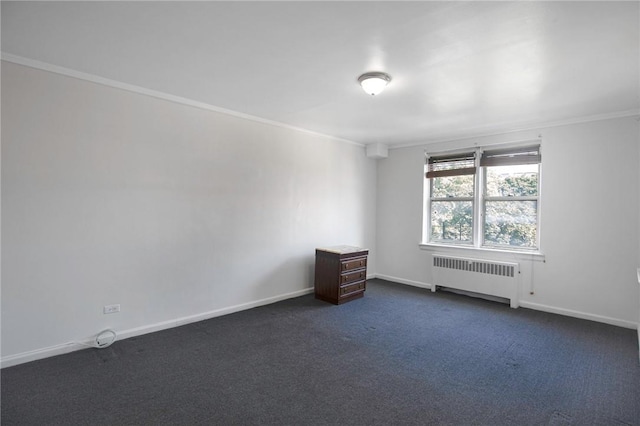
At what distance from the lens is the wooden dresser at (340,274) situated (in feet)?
14.8

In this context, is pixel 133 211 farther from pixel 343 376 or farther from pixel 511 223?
pixel 511 223

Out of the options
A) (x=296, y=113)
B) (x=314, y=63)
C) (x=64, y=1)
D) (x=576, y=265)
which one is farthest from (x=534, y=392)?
(x=64, y=1)

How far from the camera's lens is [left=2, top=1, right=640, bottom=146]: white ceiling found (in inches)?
78.7

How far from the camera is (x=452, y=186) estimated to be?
5.35 metres

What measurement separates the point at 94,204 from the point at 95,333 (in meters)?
1.24

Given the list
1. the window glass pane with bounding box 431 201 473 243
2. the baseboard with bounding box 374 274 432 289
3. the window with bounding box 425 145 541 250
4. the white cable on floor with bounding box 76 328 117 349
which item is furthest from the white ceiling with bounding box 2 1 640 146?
the baseboard with bounding box 374 274 432 289

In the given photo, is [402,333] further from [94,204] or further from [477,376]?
[94,204]

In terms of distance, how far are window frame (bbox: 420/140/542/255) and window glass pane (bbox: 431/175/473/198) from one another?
0.06 meters

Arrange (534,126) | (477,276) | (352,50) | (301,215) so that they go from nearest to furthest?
(352,50)
(534,126)
(477,276)
(301,215)

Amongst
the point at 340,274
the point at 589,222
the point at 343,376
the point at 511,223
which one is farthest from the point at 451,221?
the point at 343,376

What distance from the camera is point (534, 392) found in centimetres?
239

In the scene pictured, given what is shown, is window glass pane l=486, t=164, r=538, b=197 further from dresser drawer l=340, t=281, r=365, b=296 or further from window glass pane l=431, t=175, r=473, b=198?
dresser drawer l=340, t=281, r=365, b=296

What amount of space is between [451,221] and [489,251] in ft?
2.63

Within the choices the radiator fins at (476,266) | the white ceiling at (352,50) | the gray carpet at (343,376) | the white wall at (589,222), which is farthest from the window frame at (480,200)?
the gray carpet at (343,376)
